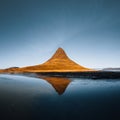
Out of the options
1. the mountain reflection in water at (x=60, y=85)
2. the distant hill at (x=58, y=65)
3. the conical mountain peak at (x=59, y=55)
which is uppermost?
the conical mountain peak at (x=59, y=55)

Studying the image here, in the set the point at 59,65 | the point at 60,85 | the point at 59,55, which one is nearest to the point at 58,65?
the point at 59,65

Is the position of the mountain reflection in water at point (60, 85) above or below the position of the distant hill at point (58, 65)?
below

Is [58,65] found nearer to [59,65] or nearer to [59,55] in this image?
[59,65]

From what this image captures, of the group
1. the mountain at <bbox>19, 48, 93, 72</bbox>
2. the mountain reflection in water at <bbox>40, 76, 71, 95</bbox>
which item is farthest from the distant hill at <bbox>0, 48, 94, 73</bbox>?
the mountain reflection in water at <bbox>40, 76, 71, 95</bbox>

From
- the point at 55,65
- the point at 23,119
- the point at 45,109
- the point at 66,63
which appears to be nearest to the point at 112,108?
the point at 45,109

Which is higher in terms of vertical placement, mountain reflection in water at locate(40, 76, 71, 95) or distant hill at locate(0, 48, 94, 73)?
distant hill at locate(0, 48, 94, 73)

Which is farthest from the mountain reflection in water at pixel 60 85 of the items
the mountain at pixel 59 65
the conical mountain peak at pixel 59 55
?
the conical mountain peak at pixel 59 55

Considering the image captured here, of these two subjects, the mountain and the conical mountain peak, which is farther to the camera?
the conical mountain peak

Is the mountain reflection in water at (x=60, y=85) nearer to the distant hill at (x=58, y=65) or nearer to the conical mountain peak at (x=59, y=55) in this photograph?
the distant hill at (x=58, y=65)

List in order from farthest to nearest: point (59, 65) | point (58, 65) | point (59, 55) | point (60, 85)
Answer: point (59, 55)
point (59, 65)
point (58, 65)
point (60, 85)

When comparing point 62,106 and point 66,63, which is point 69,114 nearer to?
point 62,106

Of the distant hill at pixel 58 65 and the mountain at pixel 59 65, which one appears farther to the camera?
the mountain at pixel 59 65

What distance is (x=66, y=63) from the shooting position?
160750mm

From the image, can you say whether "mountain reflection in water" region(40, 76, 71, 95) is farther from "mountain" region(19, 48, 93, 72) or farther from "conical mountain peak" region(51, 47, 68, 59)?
"conical mountain peak" region(51, 47, 68, 59)
